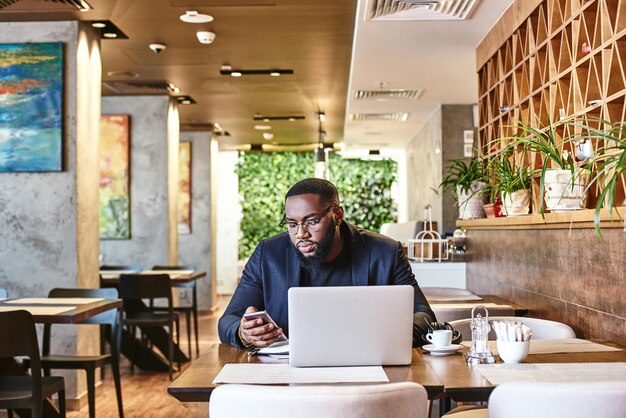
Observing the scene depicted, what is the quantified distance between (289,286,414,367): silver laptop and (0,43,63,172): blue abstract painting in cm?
444

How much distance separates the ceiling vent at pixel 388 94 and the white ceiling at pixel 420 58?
11cm

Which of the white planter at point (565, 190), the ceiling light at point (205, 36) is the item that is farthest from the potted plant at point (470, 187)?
the ceiling light at point (205, 36)

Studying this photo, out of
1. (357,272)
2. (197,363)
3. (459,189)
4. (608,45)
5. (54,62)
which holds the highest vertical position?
(54,62)

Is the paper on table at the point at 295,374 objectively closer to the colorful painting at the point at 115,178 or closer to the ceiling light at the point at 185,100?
the colorful painting at the point at 115,178

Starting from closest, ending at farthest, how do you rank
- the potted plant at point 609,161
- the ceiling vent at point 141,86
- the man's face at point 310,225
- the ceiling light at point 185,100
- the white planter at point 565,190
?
the potted plant at point 609,161 → the man's face at point 310,225 → the white planter at point 565,190 → the ceiling vent at point 141,86 → the ceiling light at point 185,100

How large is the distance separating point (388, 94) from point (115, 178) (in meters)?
3.36

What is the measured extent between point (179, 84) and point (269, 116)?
2.92 meters

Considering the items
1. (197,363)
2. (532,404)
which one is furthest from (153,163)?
(532,404)

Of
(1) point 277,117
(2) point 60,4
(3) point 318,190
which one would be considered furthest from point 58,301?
(1) point 277,117

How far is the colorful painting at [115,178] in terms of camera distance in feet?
32.7

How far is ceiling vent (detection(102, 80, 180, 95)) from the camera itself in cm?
924

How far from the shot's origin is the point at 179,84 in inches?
374

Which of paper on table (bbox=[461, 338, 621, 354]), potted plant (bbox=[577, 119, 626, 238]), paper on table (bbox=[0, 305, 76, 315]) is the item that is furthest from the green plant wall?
paper on table (bbox=[461, 338, 621, 354])

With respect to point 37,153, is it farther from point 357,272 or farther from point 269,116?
point 269,116
